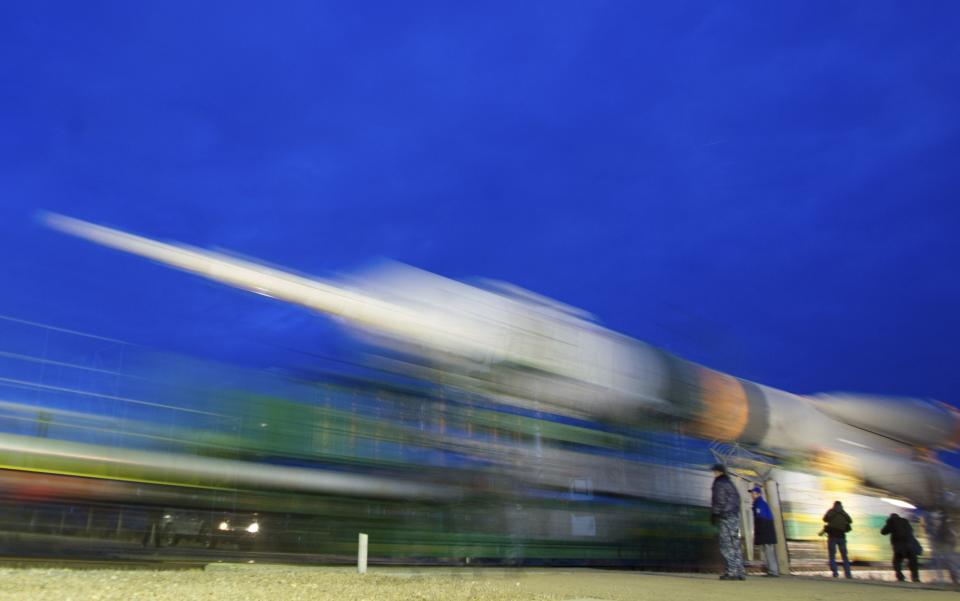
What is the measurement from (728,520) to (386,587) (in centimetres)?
532

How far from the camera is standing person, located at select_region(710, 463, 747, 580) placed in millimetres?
10570

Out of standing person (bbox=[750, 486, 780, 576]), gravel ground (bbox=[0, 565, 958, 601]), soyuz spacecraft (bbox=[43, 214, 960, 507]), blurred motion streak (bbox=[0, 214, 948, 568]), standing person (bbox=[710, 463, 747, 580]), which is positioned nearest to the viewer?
gravel ground (bbox=[0, 565, 958, 601])

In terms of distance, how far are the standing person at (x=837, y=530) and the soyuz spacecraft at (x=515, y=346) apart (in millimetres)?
1604

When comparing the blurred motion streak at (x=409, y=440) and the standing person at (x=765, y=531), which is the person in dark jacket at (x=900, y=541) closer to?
the standing person at (x=765, y=531)

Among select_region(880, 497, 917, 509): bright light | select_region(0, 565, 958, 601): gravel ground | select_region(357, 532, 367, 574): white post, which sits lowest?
select_region(0, 565, 958, 601): gravel ground

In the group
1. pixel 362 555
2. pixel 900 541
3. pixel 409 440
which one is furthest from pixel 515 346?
pixel 900 541

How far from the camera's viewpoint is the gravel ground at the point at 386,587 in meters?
6.46

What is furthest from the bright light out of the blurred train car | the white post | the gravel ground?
the white post

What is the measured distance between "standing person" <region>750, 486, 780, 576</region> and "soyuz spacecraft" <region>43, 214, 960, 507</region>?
3.30 ft

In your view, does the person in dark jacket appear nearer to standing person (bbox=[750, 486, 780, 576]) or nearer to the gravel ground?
standing person (bbox=[750, 486, 780, 576])

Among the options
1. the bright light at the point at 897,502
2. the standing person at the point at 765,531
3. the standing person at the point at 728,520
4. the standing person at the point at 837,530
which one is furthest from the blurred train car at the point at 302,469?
the bright light at the point at 897,502

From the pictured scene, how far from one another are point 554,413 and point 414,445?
196 centimetres

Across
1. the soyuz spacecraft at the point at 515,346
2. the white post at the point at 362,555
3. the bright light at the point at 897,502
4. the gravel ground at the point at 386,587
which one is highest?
the soyuz spacecraft at the point at 515,346

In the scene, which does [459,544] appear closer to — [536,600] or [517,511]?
[517,511]
